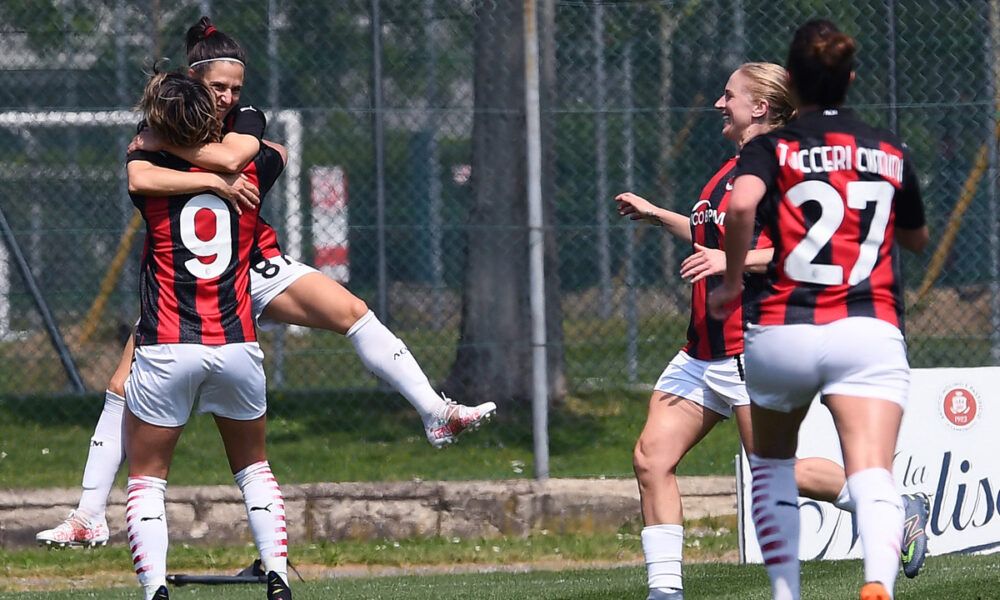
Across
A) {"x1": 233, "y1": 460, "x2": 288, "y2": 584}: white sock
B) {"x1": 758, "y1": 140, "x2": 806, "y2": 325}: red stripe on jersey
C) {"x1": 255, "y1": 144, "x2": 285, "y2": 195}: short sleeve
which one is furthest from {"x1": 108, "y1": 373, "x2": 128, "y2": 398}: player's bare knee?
{"x1": 758, "y1": 140, "x2": 806, "y2": 325}: red stripe on jersey

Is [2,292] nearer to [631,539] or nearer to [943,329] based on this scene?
[631,539]

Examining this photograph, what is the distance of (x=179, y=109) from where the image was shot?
4.72 metres

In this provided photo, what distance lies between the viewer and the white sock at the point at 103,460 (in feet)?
19.6

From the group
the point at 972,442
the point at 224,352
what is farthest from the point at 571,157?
the point at 224,352

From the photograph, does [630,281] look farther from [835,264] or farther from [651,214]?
[835,264]

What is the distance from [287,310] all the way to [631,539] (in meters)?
3.38

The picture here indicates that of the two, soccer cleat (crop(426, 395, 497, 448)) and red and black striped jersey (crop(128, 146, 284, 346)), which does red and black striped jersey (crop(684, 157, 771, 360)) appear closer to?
soccer cleat (crop(426, 395, 497, 448))

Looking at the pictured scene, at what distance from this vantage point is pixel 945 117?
28.8 feet

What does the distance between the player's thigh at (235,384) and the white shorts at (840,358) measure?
1.81 m

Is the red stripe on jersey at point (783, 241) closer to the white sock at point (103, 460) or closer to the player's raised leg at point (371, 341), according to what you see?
the player's raised leg at point (371, 341)

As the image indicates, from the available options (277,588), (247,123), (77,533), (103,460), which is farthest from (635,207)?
(77,533)

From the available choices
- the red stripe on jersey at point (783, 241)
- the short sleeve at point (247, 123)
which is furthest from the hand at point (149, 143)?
the red stripe on jersey at point (783, 241)

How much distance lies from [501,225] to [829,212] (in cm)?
509

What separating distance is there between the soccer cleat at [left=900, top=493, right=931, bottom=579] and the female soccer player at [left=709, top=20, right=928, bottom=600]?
2169mm
